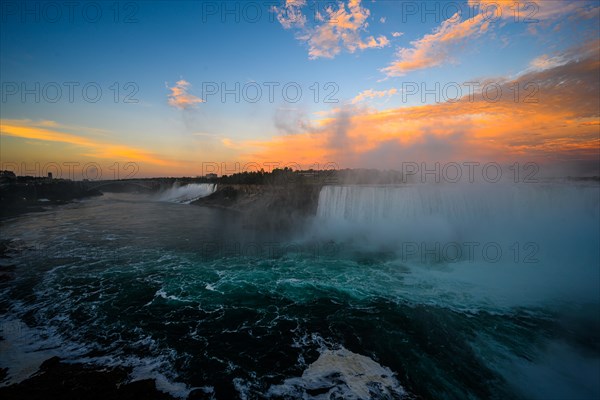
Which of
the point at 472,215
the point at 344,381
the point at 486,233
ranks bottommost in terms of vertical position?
the point at 344,381

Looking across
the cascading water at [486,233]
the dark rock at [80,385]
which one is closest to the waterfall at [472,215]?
the cascading water at [486,233]

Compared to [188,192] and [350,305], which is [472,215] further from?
[188,192]

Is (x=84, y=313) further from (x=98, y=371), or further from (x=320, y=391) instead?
(x=320, y=391)

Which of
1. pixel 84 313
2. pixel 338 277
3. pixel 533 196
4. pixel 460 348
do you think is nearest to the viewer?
pixel 460 348

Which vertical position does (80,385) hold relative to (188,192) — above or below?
below

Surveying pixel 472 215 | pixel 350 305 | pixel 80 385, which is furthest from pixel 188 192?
pixel 80 385

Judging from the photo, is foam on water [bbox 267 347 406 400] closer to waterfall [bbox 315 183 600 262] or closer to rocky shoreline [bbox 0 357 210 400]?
rocky shoreline [bbox 0 357 210 400]

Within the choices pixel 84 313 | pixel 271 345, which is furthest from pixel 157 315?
pixel 271 345
